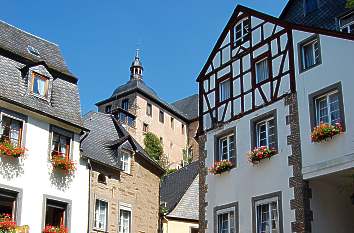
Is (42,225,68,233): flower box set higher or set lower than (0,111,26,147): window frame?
lower

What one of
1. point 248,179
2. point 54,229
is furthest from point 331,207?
point 54,229

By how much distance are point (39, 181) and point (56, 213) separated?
1.70 meters

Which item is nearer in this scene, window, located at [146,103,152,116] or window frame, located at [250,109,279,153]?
window frame, located at [250,109,279,153]

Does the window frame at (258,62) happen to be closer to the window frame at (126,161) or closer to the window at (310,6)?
the window at (310,6)

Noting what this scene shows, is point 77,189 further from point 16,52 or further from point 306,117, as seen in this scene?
point 306,117

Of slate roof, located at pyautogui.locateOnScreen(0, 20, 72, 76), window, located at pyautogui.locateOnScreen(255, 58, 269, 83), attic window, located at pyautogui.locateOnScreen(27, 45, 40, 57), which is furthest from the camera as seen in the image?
attic window, located at pyautogui.locateOnScreen(27, 45, 40, 57)

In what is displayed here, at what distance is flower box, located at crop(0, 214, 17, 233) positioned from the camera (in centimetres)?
2023

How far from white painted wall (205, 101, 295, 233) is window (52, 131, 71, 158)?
5.64m

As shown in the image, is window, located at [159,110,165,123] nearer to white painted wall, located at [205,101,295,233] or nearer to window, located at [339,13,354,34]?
white painted wall, located at [205,101,295,233]

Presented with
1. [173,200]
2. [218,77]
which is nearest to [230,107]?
[218,77]

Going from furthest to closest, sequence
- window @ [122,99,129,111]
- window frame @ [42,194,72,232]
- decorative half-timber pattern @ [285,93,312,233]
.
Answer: window @ [122,99,129,111] → window frame @ [42,194,72,232] → decorative half-timber pattern @ [285,93,312,233]

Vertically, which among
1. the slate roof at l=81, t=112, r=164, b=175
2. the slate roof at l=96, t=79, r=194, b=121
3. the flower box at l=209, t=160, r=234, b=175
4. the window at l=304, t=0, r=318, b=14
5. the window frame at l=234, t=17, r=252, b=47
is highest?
the slate roof at l=96, t=79, r=194, b=121

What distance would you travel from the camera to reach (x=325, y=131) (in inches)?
713

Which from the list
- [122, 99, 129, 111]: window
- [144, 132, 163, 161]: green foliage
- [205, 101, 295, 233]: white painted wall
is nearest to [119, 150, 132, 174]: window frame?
[205, 101, 295, 233]: white painted wall
